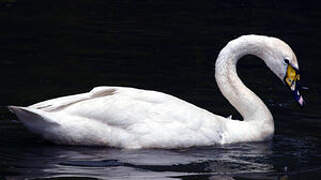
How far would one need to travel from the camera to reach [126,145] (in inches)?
394

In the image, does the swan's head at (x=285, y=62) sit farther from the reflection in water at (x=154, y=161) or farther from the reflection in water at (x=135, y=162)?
the reflection in water at (x=135, y=162)

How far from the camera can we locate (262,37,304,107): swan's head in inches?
432

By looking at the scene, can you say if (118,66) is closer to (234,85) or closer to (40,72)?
(40,72)

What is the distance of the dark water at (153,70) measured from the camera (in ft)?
31.0

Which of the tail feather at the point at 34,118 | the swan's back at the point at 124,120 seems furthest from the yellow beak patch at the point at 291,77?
the tail feather at the point at 34,118

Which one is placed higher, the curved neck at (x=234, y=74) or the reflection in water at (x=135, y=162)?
the curved neck at (x=234, y=74)

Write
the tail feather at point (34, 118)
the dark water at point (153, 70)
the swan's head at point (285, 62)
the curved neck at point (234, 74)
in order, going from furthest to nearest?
the curved neck at point (234, 74), the swan's head at point (285, 62), the tail feather at point (34, 118), the dark water at point (153, 70)

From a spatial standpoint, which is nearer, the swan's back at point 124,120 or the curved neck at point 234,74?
the swan's back at point 124,120

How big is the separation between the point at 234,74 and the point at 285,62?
68cm

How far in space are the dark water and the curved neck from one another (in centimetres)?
49

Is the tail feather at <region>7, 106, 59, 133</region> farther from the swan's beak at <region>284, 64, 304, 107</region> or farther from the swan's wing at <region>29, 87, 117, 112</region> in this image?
the swan's beak at <region>284, 64, 304, 107</region>

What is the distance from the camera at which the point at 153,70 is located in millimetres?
14664

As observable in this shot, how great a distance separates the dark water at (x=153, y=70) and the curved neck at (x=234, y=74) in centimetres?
49

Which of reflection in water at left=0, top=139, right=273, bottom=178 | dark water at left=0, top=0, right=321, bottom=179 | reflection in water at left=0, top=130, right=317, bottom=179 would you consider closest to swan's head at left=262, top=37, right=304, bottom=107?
dark water at left=0, top=0, right=321, bottom=179
